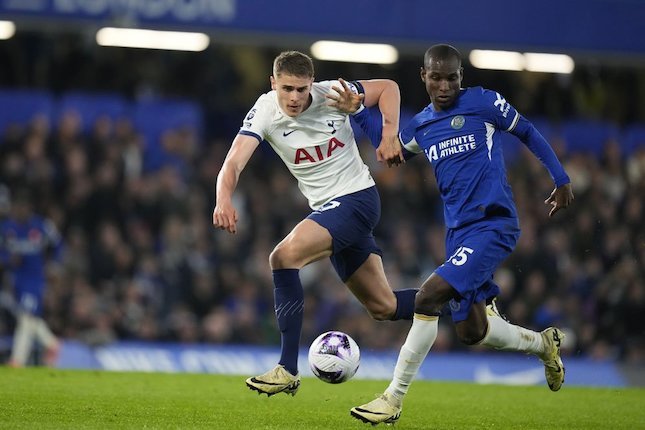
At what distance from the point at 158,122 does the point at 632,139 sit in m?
7.67

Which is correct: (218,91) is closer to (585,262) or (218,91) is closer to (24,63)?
(24,63)

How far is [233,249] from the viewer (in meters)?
15.6

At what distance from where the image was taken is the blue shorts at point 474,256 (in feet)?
22.2

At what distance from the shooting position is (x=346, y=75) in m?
18.2

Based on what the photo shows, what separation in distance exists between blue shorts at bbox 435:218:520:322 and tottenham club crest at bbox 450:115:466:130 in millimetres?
633

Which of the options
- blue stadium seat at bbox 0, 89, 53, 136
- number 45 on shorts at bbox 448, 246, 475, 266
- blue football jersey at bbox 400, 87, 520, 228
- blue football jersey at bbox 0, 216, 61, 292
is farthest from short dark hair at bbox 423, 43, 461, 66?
blue stadium seat at bbox 0, 89, 53, 136

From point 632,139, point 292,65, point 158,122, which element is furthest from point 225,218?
point 632,139

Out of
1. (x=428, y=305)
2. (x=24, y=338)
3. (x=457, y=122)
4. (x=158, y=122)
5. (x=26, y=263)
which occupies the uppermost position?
(x=158, y=122)


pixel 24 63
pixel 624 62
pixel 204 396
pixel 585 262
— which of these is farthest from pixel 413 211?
pixel 204 396

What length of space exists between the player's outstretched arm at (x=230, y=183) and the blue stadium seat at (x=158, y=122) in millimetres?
8851

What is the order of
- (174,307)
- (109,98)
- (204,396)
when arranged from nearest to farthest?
(204,396), (174,307), (109,98)

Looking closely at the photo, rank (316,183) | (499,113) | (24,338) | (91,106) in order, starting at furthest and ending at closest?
(91,106)
(24,338)
(316,183)
(499,113)

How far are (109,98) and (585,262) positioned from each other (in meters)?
7.37

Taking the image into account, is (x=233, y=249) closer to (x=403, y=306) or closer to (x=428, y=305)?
(x=403, y=306)
